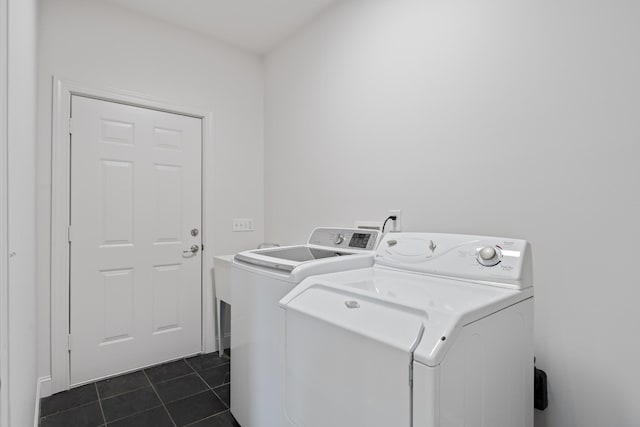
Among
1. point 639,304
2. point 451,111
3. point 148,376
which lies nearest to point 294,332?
point 639,304

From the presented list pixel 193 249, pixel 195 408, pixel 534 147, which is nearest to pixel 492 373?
pixel 534 147

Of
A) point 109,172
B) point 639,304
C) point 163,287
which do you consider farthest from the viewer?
point 163,287

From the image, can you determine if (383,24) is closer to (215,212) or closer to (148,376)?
(215,212)

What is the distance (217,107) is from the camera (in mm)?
2773

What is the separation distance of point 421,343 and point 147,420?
1805 mm

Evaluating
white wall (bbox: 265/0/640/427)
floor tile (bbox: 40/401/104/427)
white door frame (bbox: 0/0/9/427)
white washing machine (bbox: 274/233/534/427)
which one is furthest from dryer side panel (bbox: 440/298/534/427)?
floor tile (bbox: 40/401/104/427)

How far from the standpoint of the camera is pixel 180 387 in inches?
84.0

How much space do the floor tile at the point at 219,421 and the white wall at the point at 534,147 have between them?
136 cm

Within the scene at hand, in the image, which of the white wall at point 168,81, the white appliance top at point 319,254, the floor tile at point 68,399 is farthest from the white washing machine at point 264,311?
the white wall at point 168,81

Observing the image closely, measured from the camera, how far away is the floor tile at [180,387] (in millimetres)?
2032

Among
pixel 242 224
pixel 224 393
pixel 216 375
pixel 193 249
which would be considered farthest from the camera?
pixel 242 224

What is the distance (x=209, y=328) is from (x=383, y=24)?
2.61 m

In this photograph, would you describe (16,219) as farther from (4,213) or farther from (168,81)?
(168,81)

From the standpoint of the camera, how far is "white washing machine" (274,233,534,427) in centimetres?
80
